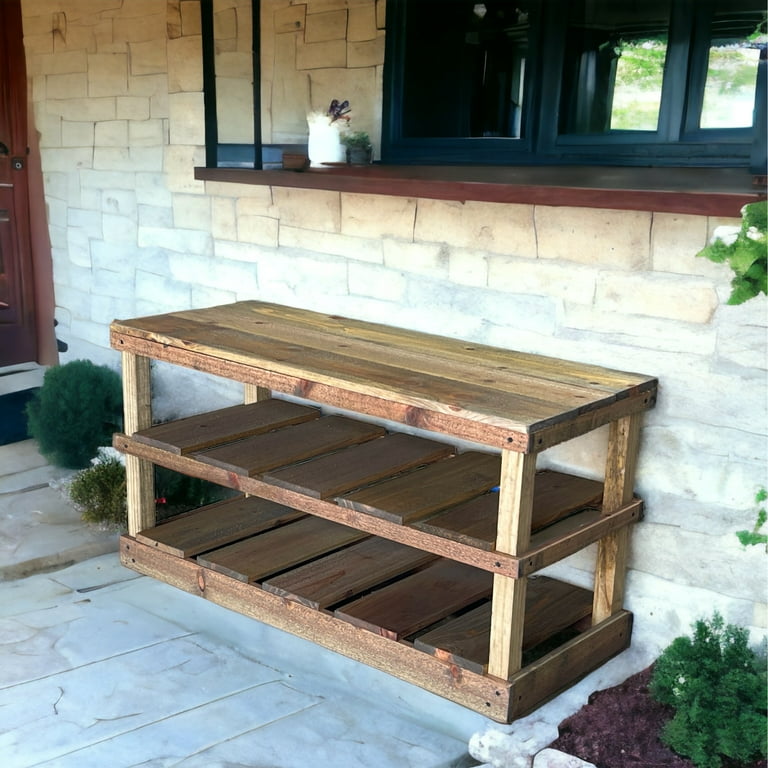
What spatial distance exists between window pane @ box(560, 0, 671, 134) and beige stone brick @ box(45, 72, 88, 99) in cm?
275

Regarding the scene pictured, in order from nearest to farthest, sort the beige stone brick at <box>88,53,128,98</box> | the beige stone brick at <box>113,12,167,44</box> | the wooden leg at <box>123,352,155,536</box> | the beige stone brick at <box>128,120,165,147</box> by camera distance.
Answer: the wooden leg at <box>123,352,155,536</box> < the beige stone brick at <box>113,12,167,44</box> < the beige stone brick at <box>128,120,165,147</box> < the beige stone brick at <box>88,53,128,98</box>

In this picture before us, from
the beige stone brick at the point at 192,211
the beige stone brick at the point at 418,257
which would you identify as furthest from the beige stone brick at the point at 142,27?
the beige stone brick at the point at 418,257

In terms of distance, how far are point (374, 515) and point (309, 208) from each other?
61.2 inches

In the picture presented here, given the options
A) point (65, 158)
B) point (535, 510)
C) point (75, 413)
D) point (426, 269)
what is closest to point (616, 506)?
point (535, 510)

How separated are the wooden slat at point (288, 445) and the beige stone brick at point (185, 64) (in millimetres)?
1731

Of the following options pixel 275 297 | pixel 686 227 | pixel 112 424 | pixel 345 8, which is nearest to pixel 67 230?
pixel 112 424

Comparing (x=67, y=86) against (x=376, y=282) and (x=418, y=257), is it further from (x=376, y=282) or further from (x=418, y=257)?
(x=418, y=257)

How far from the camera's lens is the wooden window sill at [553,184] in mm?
2379

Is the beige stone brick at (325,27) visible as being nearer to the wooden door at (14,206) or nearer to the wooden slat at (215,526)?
the wooden slat at (215,526)

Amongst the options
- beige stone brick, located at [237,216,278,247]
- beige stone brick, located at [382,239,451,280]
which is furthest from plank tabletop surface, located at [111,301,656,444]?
beige stone brick, located at [237,216,278,247]

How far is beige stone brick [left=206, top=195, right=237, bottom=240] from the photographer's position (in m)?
4.18

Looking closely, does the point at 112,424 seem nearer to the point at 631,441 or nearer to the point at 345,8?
the point at 345,8

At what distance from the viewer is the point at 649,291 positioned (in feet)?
9.29

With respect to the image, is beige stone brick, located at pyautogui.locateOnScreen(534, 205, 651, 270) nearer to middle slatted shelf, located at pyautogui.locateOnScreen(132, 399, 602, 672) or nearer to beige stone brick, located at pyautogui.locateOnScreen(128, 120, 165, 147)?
middle slatted shelf, located at pyautogui.locateOnScreen(132, 399, 602, 672)
